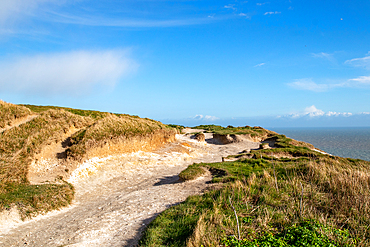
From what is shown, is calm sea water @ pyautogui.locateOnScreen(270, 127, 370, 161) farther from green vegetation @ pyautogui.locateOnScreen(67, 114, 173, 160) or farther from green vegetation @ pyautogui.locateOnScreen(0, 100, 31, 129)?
green vegetation @ pyautogui.locateOnScreen(0, 100, 31, 129)

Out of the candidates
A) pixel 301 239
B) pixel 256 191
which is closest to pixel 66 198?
pixel 256 191

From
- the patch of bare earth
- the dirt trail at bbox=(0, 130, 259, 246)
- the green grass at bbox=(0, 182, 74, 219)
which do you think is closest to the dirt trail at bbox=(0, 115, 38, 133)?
the patch of bare earth

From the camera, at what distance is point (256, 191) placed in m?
8.16

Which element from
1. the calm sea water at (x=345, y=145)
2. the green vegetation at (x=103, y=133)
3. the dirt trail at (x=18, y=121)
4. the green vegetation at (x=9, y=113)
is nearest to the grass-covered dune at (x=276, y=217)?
the green vegetation at (x=103, y=133)

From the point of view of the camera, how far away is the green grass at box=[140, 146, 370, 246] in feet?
17.6

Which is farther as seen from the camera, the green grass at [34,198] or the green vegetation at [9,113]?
the green vegetation at [9,113]

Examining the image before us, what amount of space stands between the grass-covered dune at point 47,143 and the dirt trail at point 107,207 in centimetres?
80

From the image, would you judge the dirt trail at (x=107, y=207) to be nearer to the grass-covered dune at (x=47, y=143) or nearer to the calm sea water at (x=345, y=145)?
the grass-covered dune at (x=47, y=143)

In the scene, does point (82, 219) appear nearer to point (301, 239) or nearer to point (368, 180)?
point (301, 239)

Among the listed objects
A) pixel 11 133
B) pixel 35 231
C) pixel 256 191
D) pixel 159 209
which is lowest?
pixel 35 231

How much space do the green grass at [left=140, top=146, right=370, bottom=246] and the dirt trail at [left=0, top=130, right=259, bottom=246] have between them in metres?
1.28

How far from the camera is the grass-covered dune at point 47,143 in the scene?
1059 centimetres

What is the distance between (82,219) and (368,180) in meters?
11.2

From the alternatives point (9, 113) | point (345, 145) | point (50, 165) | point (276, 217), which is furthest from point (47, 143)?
point (345, 145)
